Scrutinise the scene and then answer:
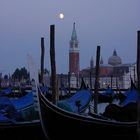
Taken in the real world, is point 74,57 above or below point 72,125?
above

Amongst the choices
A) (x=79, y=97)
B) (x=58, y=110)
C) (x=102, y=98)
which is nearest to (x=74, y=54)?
(x=102, y=98)

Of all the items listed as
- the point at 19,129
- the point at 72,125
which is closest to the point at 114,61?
the point at 19,129

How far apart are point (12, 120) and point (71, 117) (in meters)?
1.03

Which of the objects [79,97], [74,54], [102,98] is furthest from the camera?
[74,54]

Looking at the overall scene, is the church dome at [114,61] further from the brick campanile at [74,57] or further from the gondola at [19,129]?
the gondola at [19,129]

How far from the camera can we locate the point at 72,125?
5273 millimetres

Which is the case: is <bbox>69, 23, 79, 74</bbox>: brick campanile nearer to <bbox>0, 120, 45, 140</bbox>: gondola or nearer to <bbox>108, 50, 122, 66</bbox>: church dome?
<bbox>108, 50, 122, 66</bbox>: church dome

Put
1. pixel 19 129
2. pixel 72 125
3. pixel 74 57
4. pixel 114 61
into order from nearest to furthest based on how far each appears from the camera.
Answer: pixel 72 125 → pixel 19 129 → pixel 74 57 → pixel 114 61

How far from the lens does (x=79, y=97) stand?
8.19 meters

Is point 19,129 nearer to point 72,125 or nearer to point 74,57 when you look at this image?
point 72,125

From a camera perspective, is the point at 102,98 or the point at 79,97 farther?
the point at 102,98

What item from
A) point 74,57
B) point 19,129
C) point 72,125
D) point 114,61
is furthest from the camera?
point 114,61

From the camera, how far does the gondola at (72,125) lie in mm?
5156

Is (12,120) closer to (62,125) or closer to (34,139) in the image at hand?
(34,139)
